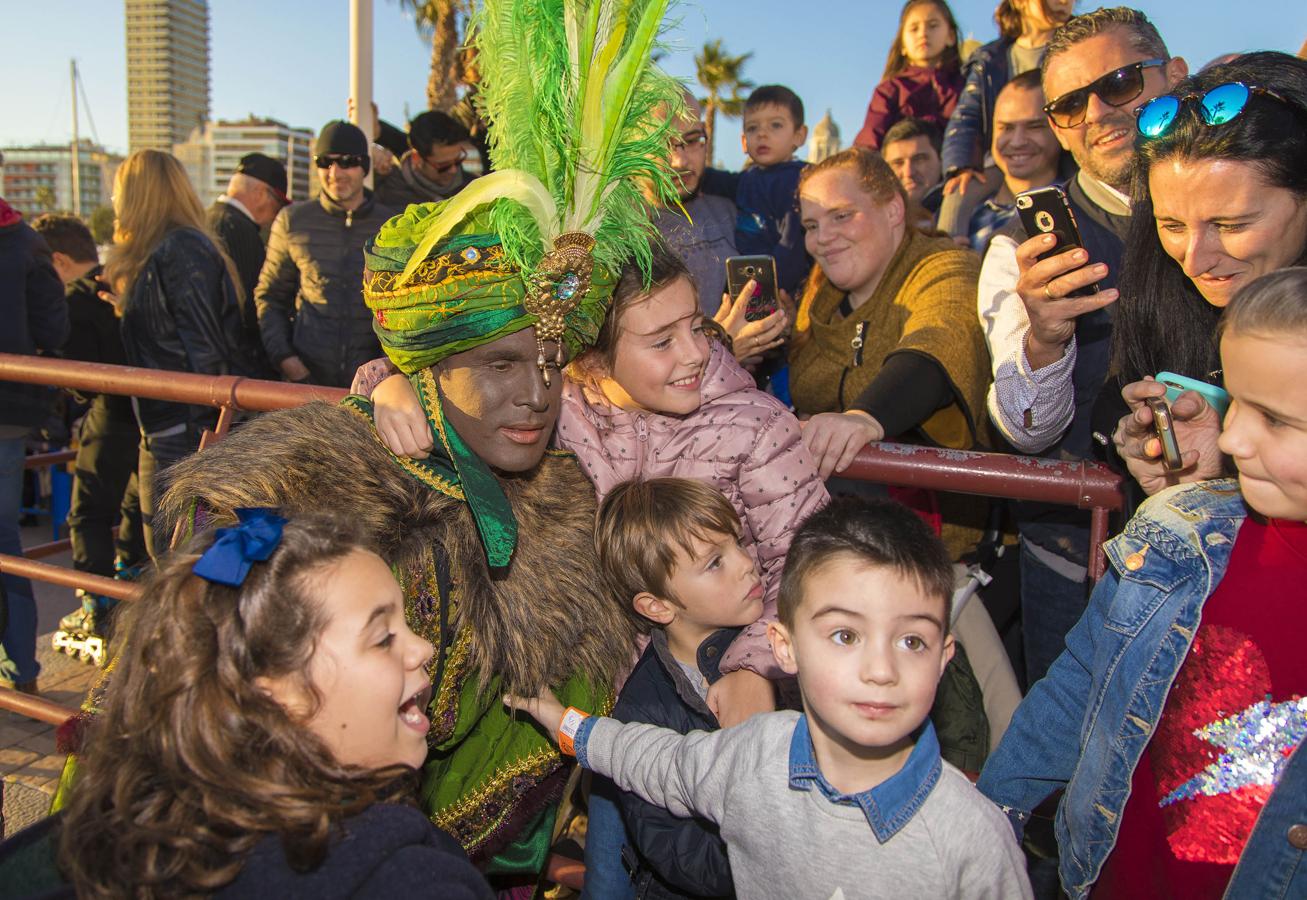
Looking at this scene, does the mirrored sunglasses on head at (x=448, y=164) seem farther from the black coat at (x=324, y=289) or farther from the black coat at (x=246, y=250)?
the black coat at (x=246, y=250)

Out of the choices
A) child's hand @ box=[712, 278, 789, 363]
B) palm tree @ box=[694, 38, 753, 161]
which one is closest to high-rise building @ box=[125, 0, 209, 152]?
palm tree @ box=[694, 38, 753, 161]

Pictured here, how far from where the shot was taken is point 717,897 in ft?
6.67

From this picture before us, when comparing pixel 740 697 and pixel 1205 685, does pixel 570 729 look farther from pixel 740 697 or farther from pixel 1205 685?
pixel 1205 685

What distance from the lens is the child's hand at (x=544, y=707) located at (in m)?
2.13

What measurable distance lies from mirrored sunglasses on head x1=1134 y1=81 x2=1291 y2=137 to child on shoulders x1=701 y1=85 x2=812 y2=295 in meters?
2.35

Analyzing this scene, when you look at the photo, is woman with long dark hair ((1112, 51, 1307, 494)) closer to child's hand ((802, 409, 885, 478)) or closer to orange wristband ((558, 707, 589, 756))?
child's hand ((802, 409, 885, 478))

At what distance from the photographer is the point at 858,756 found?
162cm

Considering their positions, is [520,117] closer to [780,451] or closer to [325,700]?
[780,451]

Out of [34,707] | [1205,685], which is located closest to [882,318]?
[1205,685]

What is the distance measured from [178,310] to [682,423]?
3386 mm

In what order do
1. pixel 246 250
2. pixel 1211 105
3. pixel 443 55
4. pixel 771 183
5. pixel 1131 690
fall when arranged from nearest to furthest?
pixel 1131 690
pixel 1211 105
pixel 771 183
pixel 246 250
pixel 443 55

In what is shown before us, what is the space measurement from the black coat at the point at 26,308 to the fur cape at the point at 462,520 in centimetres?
252

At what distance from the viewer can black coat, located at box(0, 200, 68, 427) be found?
4066 millimetres

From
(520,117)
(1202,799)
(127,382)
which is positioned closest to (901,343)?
(520,117)
